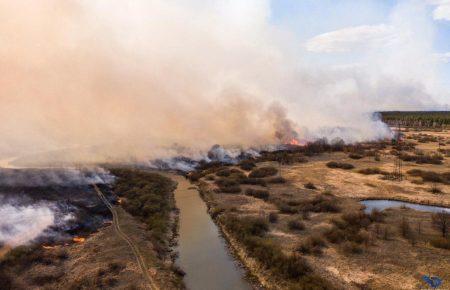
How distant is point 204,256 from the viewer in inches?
1024

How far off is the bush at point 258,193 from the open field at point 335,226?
0.36 ft

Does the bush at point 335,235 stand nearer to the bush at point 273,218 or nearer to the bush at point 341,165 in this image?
the bush at point 273,218

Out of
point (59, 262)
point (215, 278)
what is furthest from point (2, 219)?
point (215, 278)

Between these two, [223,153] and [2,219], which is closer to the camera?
[2,219]

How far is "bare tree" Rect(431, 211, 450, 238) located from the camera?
27.0 m

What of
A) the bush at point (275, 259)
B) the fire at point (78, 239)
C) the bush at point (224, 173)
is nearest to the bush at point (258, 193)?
the bush at point (275, 259)

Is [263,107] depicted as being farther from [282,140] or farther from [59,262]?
[59,262]

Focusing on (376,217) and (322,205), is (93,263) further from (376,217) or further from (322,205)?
(376,217)

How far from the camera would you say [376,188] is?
138ft

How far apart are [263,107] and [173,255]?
2481 inches

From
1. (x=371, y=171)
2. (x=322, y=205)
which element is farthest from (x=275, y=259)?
(x=371, y=171)

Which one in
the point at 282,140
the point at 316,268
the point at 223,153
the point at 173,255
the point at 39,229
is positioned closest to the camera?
the point at 316,268

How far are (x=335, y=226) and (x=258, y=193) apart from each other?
11.7 metres

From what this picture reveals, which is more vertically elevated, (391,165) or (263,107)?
(263,107)
